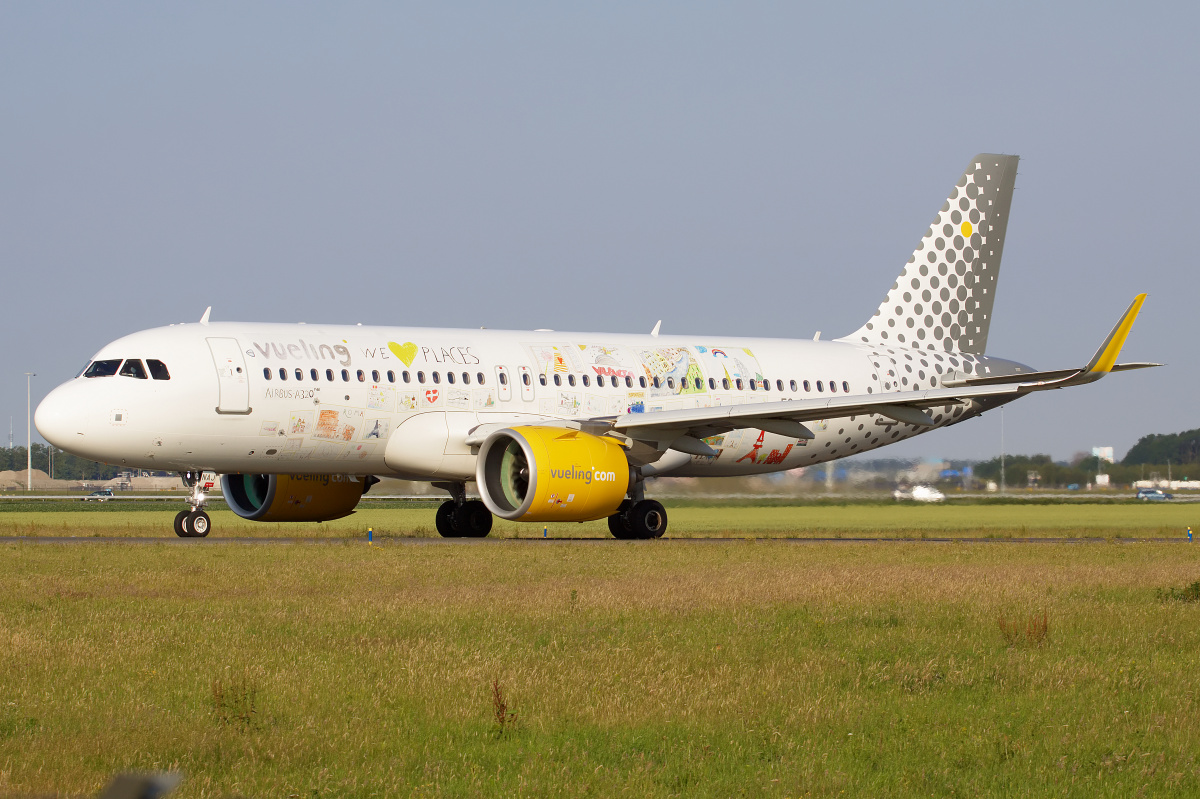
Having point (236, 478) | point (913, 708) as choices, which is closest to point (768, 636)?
point (913, 708)

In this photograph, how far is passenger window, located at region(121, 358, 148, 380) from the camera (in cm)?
2159

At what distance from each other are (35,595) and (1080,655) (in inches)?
347

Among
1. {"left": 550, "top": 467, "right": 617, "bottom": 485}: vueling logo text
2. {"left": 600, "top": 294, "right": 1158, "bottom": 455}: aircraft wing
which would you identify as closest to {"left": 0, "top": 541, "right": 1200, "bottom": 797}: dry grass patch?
{"left": 550, "top": 467, "right": 617, "bottom": 485}: vueling logo text

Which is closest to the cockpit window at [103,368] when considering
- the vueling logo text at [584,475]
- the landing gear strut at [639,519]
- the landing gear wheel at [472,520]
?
the landing gear wheel at [472,520]

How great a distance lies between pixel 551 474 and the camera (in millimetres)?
21625

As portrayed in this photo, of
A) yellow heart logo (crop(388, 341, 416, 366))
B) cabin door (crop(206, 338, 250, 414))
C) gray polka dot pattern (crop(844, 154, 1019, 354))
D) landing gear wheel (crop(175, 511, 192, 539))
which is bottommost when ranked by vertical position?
landing gear wheel (crop(175, 511, 192, 539))

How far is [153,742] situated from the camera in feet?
22.0

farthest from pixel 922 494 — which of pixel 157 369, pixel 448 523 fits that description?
pixel 157 369

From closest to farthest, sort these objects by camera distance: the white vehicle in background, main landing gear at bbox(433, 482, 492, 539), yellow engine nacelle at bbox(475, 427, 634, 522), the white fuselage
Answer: the white fuselage, yellow engine nacelle at bbox(475, 427, 634, 522), main landing gear at bbox(433, 482, 492, 539), the white vehicle in background

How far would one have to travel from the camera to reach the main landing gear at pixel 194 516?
22.8 metres

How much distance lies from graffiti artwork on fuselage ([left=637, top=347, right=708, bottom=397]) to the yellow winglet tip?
695 cm

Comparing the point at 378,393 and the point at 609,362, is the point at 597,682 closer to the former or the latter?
the point at 378,393

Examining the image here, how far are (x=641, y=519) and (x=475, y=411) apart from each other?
3388 mm

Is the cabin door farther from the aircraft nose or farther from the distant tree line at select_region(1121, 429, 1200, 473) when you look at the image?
the distant tree line at select_region(1121, 429, 1200, 473)
